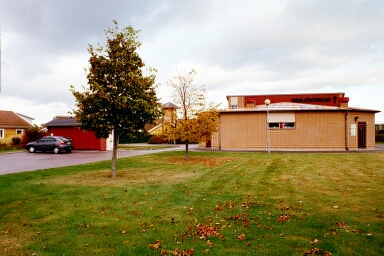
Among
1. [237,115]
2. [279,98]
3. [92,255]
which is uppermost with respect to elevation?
[279,98]

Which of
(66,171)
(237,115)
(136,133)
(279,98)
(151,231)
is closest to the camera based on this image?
(151,231)

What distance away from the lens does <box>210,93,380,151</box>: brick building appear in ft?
92.8

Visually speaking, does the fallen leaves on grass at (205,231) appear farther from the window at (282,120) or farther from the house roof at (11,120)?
the house roof at (11,120)

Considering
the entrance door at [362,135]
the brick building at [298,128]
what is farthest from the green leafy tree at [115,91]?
the entrance door at [362,135]

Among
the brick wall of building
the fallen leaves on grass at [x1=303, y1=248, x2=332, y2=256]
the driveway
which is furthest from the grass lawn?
the brick wall of building

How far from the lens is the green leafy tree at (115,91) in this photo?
1154cm

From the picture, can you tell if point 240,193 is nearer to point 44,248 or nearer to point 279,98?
point 44,248

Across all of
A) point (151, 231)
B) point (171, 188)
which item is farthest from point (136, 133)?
point (151, 231)

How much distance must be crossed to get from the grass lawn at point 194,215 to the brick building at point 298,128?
16839mm

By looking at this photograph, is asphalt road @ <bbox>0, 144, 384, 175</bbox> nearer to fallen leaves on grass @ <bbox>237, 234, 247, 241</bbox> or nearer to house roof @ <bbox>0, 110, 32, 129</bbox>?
fallen leaves on grass @ <bbox>237, 234, 247, 241</bbox>

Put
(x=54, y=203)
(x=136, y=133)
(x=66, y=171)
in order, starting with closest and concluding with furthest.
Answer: (x=54, y=203) → (x=136, y=133) → (x=66, y=171)

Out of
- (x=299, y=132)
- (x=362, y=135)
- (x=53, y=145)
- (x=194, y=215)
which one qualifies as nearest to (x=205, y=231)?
(x=194, y=215)

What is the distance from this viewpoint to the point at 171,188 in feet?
33.2

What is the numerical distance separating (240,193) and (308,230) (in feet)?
11.8
